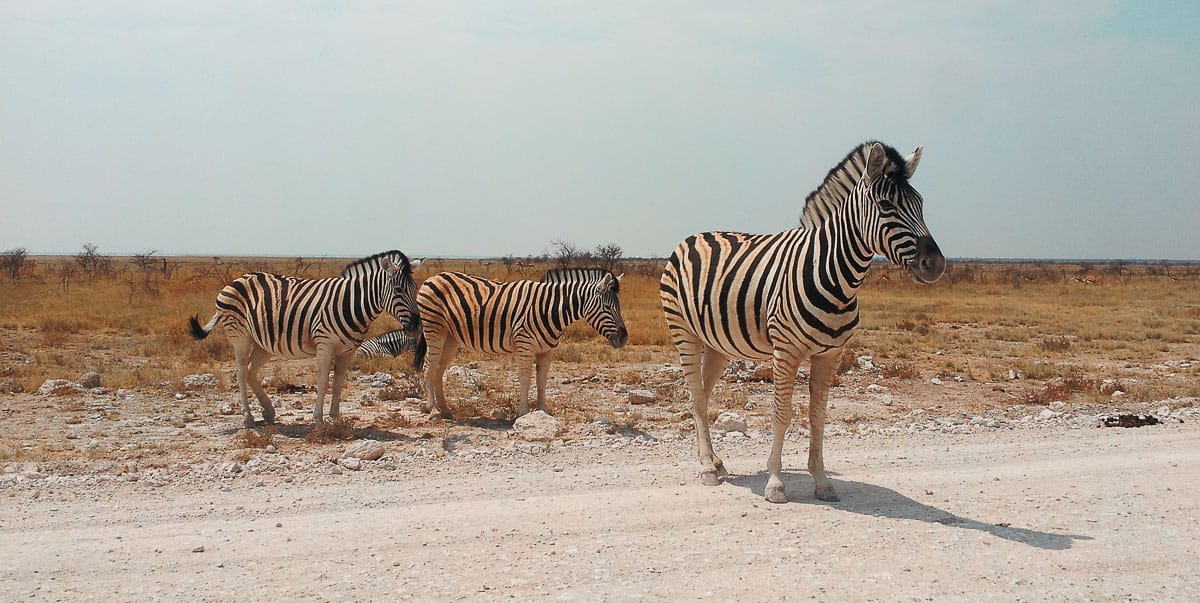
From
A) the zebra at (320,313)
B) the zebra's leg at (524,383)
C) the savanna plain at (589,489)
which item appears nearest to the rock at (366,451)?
the savanna plain at (589,489)

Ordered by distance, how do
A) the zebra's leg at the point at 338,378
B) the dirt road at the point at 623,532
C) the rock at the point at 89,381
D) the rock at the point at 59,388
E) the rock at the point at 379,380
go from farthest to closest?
the rock at the point at 379,380 < the rock at the point at 89,381 < the rock at the point at 59,388 < the zebra's leg at the point at 338,378 < the dirt road at the point at 623,532

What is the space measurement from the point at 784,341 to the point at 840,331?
41 centimetres

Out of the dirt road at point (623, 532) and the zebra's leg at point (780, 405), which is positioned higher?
the zebra's leg at point (780, 405)

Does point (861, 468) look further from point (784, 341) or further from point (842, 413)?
point (842, 413)

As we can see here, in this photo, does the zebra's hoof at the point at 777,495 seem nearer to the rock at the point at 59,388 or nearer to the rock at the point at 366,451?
the rock at the point at 366,451

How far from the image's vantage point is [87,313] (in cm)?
2342

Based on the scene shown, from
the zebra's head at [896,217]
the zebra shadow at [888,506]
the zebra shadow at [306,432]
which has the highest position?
the zebra's head at [896,217]

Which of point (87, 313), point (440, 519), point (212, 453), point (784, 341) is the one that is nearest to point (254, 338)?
point (212, 453)

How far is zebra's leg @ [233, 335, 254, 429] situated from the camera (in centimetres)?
1109

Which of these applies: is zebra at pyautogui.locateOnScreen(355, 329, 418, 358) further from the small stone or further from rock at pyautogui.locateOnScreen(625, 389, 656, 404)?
rock at pyautogui.locateOnScreen(625, 389, 656, 404)

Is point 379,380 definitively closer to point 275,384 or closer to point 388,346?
point 388,346

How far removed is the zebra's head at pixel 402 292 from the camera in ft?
35.1

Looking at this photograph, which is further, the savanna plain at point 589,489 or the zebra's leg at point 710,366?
the zebra's leg at point 710,366

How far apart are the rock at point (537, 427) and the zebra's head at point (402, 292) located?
1.76 metres
